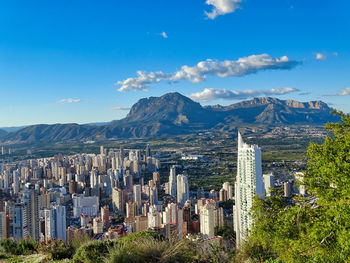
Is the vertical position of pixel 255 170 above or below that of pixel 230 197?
above

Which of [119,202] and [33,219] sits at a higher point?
[33,219]

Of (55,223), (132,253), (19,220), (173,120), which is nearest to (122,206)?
(55,223)

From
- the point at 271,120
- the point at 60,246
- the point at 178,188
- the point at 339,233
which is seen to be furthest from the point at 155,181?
the point at 271,120

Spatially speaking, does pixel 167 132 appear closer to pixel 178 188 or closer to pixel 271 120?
pixel 271 120

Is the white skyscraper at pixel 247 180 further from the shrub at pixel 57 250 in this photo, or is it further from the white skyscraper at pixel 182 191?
the white skyscraper at pixel 182 191

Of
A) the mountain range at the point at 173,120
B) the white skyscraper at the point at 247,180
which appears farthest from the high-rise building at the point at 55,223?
the mountain range at the point at 173,120

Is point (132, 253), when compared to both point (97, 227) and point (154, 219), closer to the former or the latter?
point (154, 219)
